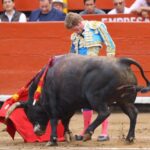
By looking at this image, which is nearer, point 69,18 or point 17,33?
point 69,18

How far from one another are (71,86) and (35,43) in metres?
3.40

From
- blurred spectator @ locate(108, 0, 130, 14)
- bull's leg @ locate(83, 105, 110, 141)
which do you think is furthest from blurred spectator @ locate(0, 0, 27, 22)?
bull's leg @ locate(83, 105, 110, 141)

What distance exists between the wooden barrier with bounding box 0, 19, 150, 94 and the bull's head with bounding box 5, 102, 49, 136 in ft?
9.46

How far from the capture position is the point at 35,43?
37.9 feet

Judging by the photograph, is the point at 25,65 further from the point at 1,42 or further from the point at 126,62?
the point at 126,62

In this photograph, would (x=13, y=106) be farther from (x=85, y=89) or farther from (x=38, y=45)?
(x=38, y=45)

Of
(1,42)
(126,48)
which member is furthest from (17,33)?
(126,48)

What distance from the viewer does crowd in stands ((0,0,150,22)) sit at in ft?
36.2

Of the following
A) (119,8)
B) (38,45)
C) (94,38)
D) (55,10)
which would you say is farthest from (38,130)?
(119,8)

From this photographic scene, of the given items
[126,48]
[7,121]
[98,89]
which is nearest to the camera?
[98,89]

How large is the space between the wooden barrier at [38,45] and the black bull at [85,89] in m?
2.91

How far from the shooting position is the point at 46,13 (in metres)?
11.3

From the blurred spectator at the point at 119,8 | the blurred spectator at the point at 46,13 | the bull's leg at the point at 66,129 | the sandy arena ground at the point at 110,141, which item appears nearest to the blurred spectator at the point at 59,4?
the blurred spectator at the point at 46,13

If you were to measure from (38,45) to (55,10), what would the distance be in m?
0.62
